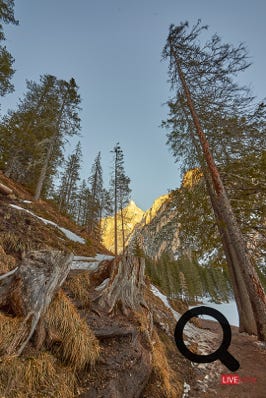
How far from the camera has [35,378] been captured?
2051 millimetres

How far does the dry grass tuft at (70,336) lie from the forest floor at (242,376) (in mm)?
2529

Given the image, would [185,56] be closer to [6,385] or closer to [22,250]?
[22,250]

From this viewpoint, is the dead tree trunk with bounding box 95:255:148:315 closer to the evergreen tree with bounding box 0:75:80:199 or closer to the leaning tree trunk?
the leaning tree trunk

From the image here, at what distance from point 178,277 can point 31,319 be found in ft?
118

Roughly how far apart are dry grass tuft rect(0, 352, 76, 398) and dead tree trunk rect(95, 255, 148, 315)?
5.20 feet

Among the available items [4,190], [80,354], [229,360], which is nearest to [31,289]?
[80,354]

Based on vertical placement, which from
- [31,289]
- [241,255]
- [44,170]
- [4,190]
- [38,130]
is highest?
[38,130]

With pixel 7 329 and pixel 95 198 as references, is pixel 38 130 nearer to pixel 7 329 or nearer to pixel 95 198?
pixel 95 198

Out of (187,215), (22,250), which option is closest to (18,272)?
(22,250)

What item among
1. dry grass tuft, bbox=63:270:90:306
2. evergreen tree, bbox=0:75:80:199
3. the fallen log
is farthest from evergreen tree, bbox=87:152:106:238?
dry grass tuft, bbox=63:270:90:306

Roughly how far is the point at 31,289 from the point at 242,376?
16.5 feet

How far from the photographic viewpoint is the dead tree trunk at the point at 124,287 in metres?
4.03

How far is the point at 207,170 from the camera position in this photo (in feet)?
23.8

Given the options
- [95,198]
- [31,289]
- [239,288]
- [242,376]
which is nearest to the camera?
[31,289]
